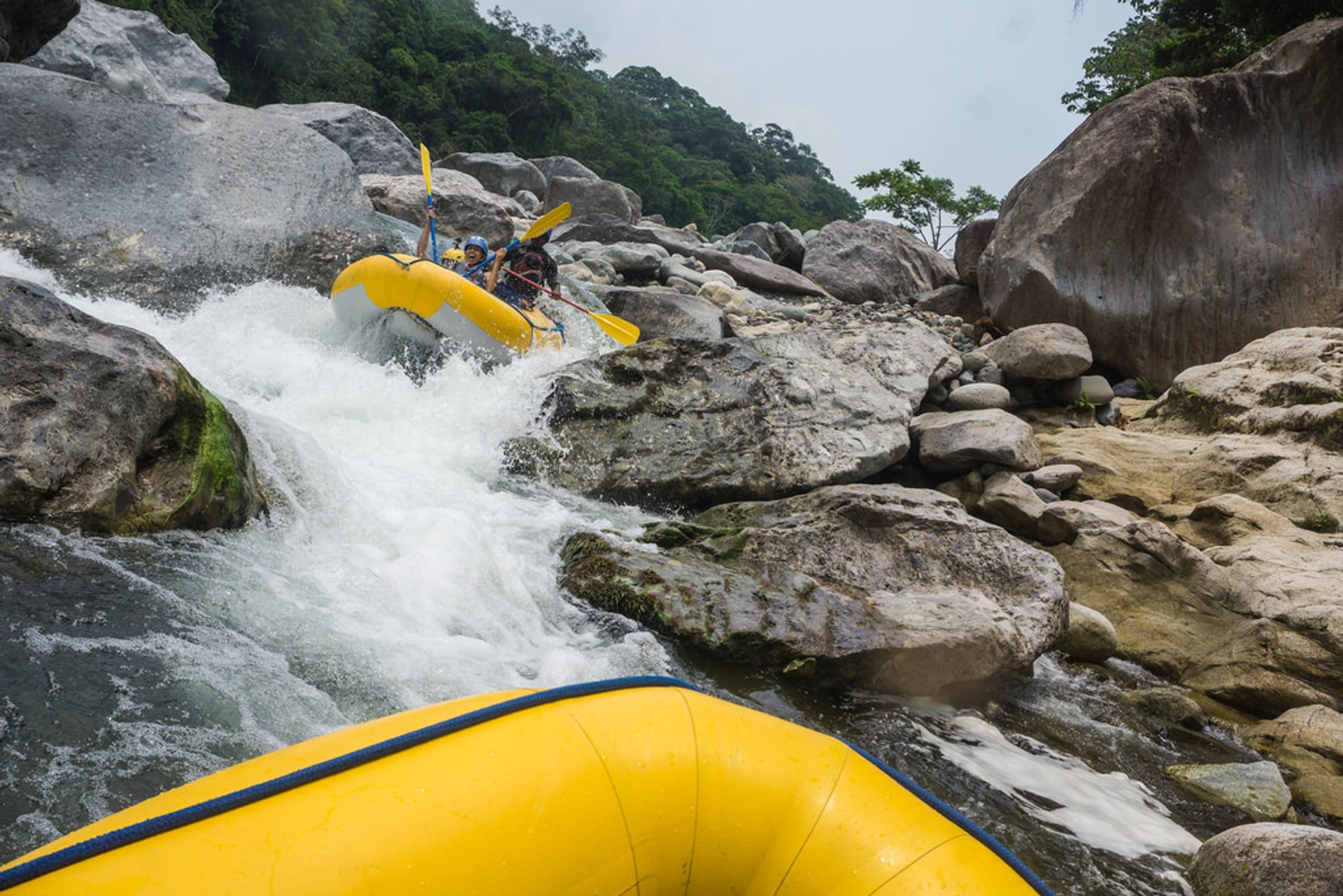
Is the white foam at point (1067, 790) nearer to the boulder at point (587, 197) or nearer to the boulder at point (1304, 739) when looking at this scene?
the boulder at point (1304, 739)

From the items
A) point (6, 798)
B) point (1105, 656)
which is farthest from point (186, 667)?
point (1105, 656)

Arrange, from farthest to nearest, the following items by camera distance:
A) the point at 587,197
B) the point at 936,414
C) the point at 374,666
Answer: the point at 587,197 < the point at 936,414 < the point at 374,666

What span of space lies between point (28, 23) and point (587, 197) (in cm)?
1132

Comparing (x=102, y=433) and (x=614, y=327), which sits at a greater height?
(x=614, y=327)

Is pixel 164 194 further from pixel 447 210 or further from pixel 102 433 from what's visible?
pixel 102 433

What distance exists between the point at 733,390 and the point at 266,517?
144 inches

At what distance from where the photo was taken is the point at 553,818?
4.19 ft

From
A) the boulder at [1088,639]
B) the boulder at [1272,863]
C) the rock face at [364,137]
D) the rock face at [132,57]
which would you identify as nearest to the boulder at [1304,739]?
the boulder at [1088,639]

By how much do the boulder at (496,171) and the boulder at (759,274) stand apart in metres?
7.85

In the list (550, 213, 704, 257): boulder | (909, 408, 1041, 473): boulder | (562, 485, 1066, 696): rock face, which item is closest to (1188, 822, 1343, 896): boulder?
(562, 485, 1066, 696): rock face

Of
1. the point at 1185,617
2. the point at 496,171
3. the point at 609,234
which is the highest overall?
the point at 496,171

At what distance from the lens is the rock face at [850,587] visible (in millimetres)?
3680

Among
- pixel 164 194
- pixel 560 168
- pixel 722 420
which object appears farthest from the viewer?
pixel 560 168

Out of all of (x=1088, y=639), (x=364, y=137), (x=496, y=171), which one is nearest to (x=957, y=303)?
(x=1088, y=639)
